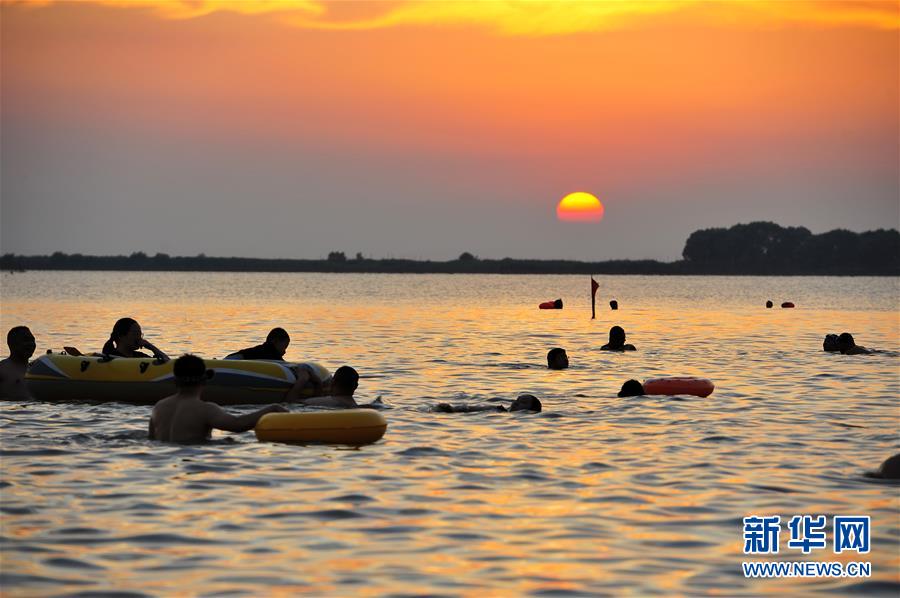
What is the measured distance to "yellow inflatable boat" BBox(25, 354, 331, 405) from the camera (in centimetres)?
1819

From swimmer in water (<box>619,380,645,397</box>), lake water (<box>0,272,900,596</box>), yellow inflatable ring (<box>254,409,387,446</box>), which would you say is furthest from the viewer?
swimmer in water (<box>619,380,645,397</box>)

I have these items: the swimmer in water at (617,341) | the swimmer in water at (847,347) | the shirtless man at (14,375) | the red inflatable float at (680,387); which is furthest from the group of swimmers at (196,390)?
the swimmer in water at (847,347)

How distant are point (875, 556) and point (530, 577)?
268 cm

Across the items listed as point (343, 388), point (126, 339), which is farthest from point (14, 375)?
point (343, 388)

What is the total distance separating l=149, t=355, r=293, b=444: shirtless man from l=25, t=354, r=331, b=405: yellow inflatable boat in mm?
4361

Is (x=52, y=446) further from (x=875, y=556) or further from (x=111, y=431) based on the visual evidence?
(x=875, y=556)

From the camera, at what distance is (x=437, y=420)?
1669cm

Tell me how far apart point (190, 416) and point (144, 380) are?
519 centimetres

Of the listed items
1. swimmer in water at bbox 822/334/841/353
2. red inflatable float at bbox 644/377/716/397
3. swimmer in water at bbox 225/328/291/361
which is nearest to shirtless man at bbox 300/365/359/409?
swimmer in water at bbox 225/328/291/361

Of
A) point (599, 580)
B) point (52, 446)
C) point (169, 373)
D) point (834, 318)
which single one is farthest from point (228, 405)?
point (834, 318)

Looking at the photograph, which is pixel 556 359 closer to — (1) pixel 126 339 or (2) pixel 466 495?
(1) pixel 126 339

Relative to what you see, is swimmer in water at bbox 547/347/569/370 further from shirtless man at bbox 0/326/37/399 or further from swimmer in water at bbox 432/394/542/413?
shirtless man at bbox 0/326/37/399

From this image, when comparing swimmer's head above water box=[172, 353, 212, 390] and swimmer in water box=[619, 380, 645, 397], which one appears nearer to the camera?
swimmer's head above water box=[172, 353, 212, 390]

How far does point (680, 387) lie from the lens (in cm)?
1962
